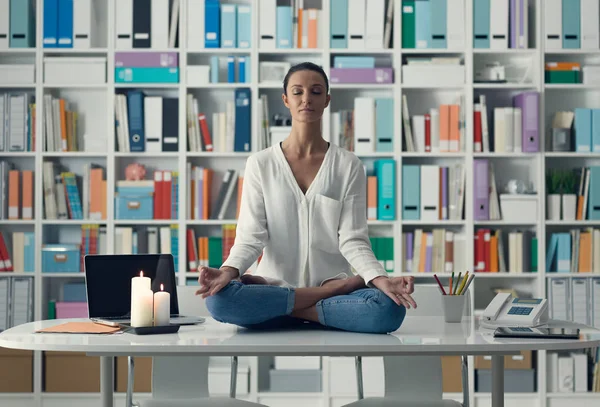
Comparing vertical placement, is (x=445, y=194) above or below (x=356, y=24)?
below

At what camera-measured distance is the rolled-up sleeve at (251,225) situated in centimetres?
207

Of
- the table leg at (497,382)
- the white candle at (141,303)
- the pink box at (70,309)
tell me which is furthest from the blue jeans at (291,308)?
the pink box at (70,309)

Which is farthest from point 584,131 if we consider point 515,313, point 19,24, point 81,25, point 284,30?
point 19,24

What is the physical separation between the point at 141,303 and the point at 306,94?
2.42 feet

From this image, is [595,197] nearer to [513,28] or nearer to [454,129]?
[454,129]

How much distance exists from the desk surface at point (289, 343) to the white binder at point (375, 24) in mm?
2649

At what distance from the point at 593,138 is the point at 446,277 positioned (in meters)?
1.05

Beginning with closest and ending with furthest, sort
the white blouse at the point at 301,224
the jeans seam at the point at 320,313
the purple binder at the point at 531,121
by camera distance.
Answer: the jeans seam at the point at 320,313 < the white blouse at the point at 301,224 < the purple binder at the point at 531,121

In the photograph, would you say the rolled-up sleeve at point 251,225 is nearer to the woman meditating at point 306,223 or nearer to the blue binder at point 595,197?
the woman meditating at point 306,223

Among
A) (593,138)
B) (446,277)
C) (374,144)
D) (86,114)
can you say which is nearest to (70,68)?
(86,114)

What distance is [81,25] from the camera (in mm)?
4289

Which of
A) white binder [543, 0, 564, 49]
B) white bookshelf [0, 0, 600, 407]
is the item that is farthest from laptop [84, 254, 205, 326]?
white binder [543, 0, 564, 49]

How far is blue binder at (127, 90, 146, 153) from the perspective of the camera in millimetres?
4254

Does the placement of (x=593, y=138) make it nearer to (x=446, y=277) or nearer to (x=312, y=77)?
(x=446, y=277)
